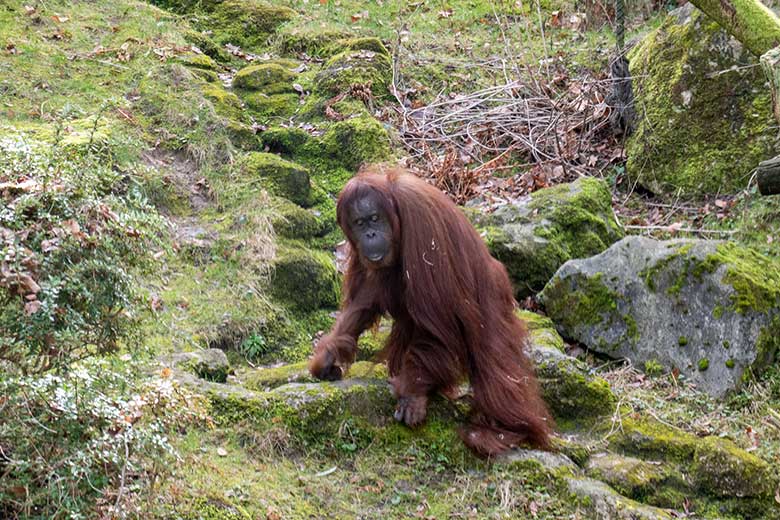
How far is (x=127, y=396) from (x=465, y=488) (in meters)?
1.54

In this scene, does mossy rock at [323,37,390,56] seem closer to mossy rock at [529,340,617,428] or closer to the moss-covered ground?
the moss-covered ground

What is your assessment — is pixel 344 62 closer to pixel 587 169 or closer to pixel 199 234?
pixel 587 169

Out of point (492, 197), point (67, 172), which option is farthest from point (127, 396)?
point (492, 197)

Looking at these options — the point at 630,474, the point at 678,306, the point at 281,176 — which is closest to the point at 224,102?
the point at 281,176

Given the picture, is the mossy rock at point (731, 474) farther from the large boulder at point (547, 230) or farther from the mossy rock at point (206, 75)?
the mossy rock at point (206, 75)

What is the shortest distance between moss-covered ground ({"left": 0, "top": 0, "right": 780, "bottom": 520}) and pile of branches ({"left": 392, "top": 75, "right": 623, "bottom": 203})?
14.4 inches

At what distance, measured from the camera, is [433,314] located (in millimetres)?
4184

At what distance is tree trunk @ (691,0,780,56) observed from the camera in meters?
4.43

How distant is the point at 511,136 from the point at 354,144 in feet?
5.82

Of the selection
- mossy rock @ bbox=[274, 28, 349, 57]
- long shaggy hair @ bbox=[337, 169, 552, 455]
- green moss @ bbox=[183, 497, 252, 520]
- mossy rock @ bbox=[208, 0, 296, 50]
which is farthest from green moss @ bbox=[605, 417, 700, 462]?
mossy rock @ bbox=[208, 0, 296, 50]

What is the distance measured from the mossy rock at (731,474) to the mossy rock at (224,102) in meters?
4.86

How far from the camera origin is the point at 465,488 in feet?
12.7

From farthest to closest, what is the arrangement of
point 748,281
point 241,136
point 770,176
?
point 241,136 < point 748,281 < point 770,176

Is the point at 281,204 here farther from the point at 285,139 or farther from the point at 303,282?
the point at 285,139
